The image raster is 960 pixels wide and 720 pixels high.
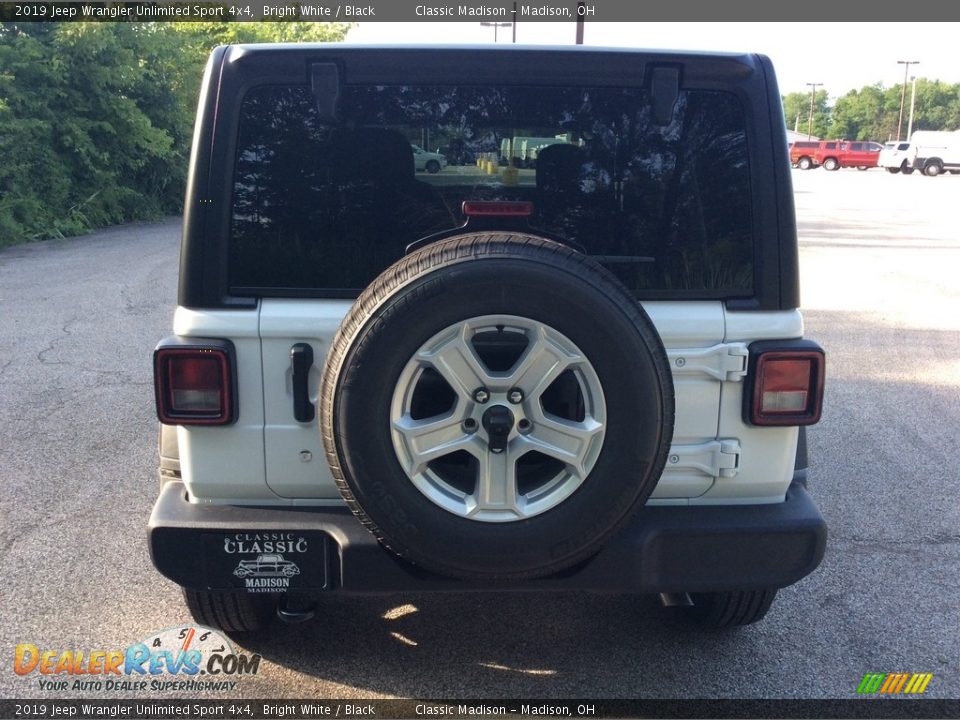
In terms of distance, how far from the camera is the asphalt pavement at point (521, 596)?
333 centimetres

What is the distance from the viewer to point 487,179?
2979 mm

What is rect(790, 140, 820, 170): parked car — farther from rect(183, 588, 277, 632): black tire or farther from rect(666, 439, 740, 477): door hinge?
rect(183, 588, 277, 632): black tire

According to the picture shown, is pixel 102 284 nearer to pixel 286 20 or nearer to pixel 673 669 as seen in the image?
pixel 673 669

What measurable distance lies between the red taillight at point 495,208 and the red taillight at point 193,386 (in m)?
0.85

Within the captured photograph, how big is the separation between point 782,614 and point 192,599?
2.22 m

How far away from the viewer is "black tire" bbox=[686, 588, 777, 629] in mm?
3445

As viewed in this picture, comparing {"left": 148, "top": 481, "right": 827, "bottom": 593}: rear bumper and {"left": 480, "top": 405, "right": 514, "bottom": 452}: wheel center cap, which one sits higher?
{"left": 480, "top": 405, "right": 514, "bottom": 452}: wheel center cap

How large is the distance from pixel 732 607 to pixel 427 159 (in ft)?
6.29

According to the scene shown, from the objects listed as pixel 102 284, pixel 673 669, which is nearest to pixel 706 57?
pixel 673 669

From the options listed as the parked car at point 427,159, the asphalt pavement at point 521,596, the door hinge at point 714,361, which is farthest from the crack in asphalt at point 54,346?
the door hinge at point 714,361

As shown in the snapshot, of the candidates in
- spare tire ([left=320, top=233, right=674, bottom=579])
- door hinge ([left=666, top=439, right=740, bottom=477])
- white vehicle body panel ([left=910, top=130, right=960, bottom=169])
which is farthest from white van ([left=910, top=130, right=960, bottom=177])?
spare tire ([left=320, top=233, right=674, bottom=579])

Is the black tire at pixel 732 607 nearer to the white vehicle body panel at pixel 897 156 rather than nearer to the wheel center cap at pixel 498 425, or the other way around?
the wheel center cap at pixel 498 425

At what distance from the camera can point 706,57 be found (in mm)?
2941

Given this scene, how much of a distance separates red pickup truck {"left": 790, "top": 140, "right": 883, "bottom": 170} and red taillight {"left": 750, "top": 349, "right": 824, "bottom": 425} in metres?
58.7
